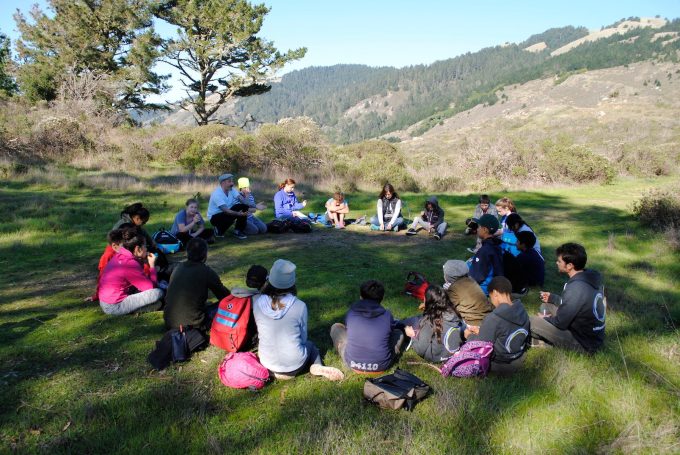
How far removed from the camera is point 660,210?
10.7 m

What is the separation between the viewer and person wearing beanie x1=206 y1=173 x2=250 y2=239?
32.6 feet

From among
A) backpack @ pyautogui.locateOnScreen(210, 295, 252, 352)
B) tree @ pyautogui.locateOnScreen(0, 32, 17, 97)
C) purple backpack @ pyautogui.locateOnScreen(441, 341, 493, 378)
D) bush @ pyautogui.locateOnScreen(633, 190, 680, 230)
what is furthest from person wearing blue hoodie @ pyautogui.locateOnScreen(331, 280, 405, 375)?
tree @ pyautogui.locateOnScreen(0, 32, 17, 97)

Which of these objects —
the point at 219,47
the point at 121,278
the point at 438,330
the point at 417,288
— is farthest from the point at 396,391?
the point at 219,47

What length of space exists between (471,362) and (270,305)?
76.6 inches

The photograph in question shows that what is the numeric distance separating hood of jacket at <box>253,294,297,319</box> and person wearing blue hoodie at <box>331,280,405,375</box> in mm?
650

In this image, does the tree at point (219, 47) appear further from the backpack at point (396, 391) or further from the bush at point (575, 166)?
the backpack at point (396, 391)

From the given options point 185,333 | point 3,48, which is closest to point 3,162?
point 185,333

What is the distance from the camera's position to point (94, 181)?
14.1m

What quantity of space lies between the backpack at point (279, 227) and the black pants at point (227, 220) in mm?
690

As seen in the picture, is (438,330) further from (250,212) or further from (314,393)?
(250,212)

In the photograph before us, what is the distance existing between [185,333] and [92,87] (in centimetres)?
2681

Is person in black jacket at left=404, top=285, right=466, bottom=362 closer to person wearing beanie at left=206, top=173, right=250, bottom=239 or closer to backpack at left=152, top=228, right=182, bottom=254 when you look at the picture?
backpack at left=152, top=228, right=182, bottom=254

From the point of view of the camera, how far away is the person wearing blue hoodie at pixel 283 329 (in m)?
4.04

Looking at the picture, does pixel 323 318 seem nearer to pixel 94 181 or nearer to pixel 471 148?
pixel 94 181
